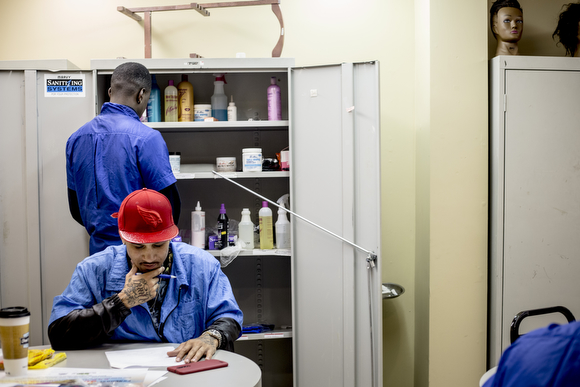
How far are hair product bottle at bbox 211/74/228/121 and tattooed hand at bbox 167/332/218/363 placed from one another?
1.59m

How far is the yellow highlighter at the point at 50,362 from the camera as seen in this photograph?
1.25m

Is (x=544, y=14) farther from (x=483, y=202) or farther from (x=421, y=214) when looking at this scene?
(x=421, y=214)

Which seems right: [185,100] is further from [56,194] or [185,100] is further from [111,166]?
[56,194]

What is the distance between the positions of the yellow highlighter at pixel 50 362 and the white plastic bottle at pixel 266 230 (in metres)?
1.39

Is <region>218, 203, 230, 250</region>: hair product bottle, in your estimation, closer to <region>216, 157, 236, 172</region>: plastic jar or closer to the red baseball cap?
<region>216, 157, 236, 172</region>: plastic jar

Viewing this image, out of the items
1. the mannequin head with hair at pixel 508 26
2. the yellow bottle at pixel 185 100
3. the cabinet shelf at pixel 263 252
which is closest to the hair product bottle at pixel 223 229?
the cabinet shelf at pixel 263 252

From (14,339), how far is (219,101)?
1.84m

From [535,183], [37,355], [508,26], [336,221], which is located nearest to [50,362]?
[37,355]

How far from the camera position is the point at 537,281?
2551mm

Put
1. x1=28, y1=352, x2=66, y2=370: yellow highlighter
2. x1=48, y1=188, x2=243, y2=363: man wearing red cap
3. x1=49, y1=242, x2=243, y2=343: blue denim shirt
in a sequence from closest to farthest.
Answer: x1=28, y1=352, x2=66, y2=370: yellow highlighter
x1=48, y1=188, x2=243, y2=363: man wearing red cap
x1=49, y1=242, x2=243, y2=343: blue denim shirt

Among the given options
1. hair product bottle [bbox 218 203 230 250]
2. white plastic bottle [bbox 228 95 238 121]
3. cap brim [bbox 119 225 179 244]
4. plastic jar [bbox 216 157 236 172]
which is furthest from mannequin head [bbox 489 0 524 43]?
cap brim [bbox 119 225 179 244]

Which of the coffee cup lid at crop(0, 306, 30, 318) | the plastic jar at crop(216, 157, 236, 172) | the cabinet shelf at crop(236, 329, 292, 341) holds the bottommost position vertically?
the cabinet shelf at crop(236, 329, 292, 341)

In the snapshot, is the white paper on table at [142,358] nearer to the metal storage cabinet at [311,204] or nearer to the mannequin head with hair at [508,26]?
the metal storage cabinet at [311,204]

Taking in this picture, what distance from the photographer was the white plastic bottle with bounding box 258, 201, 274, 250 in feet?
8.59
